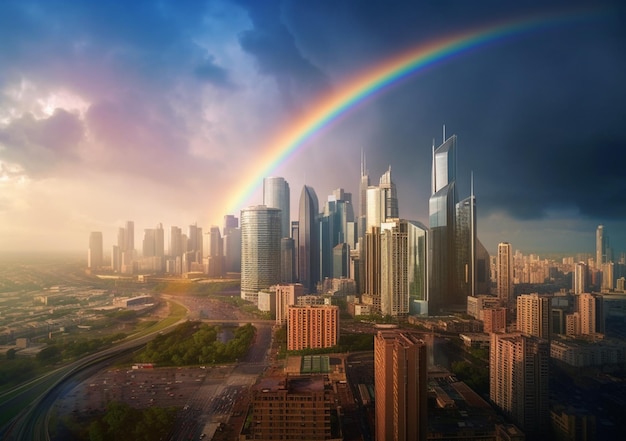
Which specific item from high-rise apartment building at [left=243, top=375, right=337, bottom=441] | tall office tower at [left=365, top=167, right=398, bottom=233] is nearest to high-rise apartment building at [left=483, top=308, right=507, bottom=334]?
Result: tall office tower at [left=365, top=167, right=398, bottom=233]

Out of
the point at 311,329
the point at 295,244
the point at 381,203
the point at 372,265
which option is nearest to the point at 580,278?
the point at 311,329

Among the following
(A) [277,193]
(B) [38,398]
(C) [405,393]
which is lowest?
(B) [38,398]

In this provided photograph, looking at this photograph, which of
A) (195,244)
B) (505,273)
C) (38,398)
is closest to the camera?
(38,398)

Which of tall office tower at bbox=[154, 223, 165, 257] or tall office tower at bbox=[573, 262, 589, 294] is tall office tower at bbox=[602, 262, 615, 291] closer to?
tall office tower at bbox=[573, 262, 589, 294]

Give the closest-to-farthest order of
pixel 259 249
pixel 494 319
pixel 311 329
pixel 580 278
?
pixel 580 278, pixel 311 329, pixel 494 319, pixel 259 249

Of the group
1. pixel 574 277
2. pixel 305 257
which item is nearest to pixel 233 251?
pixel 305 257

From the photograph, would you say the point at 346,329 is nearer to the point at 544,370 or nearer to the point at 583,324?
the point at 583,324

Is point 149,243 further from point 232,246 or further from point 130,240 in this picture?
point 232,246
